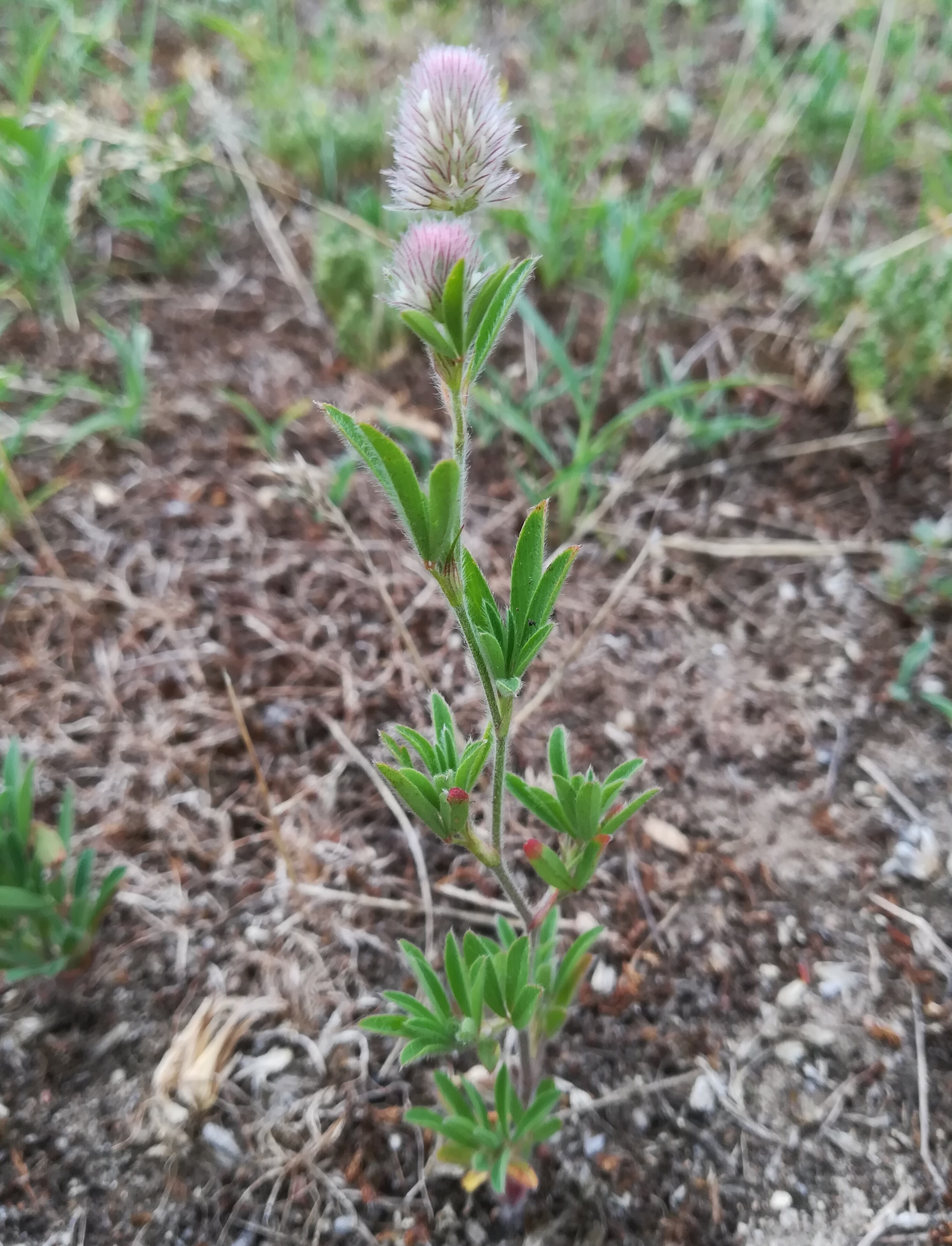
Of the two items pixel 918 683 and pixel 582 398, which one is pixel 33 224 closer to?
pixel 582 398

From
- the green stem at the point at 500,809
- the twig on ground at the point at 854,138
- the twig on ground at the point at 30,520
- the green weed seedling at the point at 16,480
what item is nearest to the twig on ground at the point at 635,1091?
the green stem at the point at 500,809

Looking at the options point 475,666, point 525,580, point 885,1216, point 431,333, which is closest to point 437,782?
point 475,666

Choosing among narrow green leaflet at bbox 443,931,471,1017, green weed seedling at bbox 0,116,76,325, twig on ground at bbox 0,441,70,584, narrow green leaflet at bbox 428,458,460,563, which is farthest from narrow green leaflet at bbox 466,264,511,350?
green weed seedling at bbox 0,116,76,325

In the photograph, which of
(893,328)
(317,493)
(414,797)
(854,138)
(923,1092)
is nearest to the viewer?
(414,797)

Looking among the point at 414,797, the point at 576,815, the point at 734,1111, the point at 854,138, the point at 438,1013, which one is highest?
the point at 854,138

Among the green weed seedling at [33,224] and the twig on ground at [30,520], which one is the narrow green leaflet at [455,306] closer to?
the twig on ground at [30,520]

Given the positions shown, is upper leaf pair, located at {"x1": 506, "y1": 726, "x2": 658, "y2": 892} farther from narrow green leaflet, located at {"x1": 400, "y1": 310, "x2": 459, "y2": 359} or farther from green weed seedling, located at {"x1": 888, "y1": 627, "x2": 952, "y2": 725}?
green weed seedling, located at {"x1": 888, "y1": 627, "x2": 952, "y2": 725}
